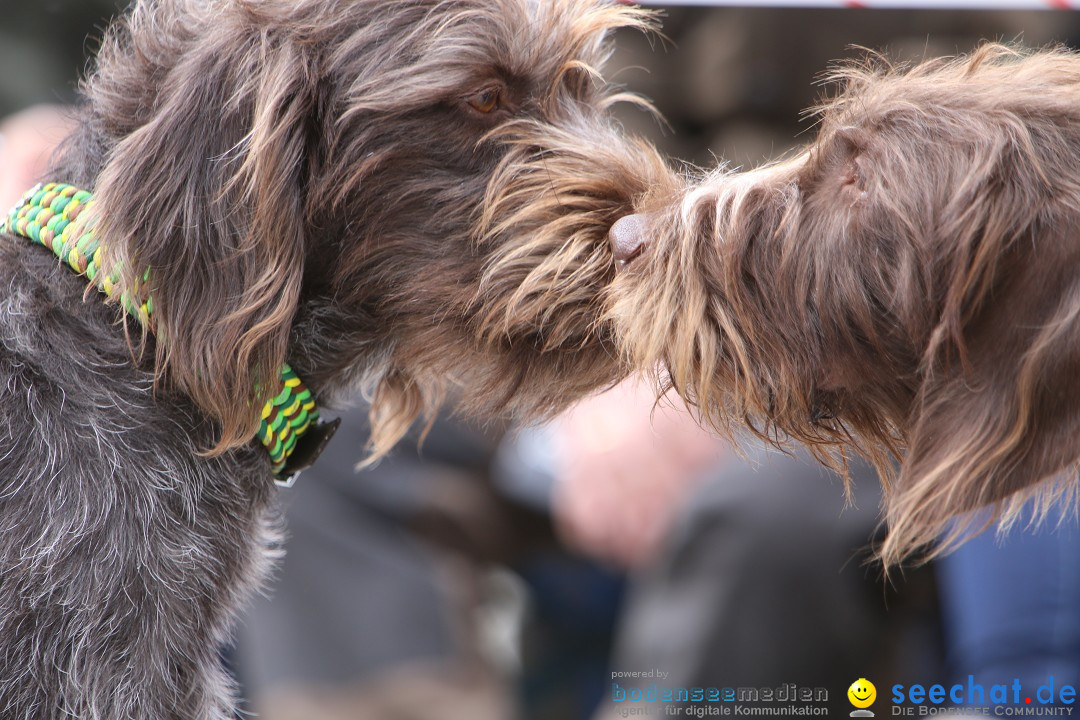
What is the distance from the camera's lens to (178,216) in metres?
2.11

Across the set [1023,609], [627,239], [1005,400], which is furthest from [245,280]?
[1023,609]

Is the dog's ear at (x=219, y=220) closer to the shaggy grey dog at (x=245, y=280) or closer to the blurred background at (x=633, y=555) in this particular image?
the shaggy grey dog at (x=245, y=280)

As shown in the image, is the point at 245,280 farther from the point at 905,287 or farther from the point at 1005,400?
the point at 1005,400

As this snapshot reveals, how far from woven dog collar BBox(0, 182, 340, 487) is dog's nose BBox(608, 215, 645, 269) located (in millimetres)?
705

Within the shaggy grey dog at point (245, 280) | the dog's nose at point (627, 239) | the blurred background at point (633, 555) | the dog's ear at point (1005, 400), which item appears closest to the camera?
the dog's ear at point (1005, 400)

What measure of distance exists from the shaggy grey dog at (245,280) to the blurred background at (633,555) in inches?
32.7

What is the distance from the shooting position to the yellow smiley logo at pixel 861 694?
349cm

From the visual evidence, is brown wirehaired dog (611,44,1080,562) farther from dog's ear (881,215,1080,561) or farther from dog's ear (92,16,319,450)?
dog's ear (92,16,319,450)

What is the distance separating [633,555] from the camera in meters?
4.84

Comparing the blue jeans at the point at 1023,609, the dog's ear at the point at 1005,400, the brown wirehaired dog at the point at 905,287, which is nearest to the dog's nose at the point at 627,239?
the brown wirehaired dog at the point at 905,287

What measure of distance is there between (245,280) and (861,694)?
Result: 2423 mm

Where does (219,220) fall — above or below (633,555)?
above

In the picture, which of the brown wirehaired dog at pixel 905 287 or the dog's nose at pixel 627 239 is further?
the dog's nose at pixel 627 239

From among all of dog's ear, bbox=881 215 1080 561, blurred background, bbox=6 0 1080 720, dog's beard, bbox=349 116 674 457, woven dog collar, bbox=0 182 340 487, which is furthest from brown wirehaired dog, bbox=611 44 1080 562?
blurred background, bbox=6 0 1080 720
